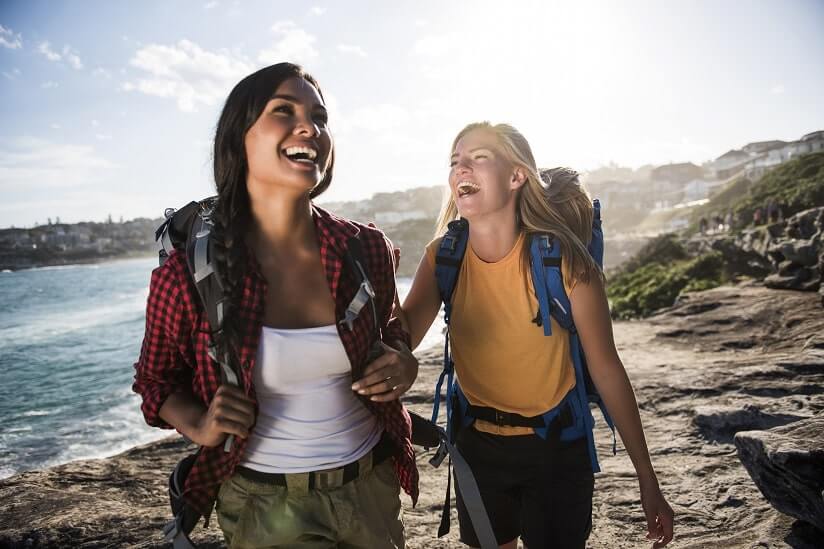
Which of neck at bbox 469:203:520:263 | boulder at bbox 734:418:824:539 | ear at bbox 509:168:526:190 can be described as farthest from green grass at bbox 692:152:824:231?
neck at bbox 469:203:520:263

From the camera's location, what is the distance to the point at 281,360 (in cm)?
154

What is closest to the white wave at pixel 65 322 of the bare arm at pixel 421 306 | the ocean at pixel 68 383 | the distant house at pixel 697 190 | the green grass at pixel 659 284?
the ocean at pixel 68 383

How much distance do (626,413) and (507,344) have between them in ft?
1.75

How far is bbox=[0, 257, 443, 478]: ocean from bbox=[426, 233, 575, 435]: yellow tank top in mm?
10513

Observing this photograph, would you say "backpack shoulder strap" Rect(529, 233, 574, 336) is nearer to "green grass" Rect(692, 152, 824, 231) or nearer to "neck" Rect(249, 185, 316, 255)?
"neck" Rect(249, 185, 316, 255)

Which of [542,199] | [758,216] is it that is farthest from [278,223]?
[758,216]

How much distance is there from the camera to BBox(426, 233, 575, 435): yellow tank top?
7.09 ft

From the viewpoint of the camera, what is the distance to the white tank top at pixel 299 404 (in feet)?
5.08

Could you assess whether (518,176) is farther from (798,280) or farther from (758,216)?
(758,216)

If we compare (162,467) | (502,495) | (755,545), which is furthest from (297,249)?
(162,467)

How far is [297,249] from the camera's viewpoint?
182cm

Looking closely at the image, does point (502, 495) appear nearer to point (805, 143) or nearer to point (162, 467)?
point (162, 467)

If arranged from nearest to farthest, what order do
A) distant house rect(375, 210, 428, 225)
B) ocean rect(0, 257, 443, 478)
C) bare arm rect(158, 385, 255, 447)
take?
bare arm rect(158, 385, 255, 447) < ocean rect(0, 257, 443, 478) < distant house rect(375, 210, 428, 225)

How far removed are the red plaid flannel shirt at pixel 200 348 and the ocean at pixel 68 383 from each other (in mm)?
10595
